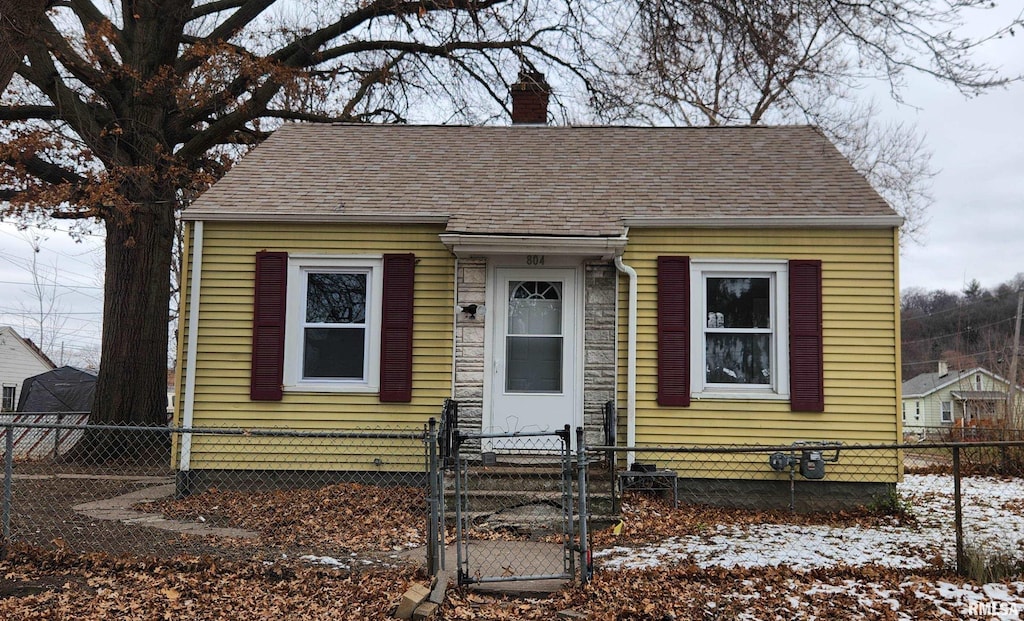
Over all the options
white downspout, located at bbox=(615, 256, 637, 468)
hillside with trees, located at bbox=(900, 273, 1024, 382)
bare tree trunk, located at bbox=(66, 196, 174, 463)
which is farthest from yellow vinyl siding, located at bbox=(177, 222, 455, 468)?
hillside with trees, located at bbox=(900, 273, 1024, 382)

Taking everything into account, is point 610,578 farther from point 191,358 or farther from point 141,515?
point 191,358

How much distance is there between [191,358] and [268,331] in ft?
3.15

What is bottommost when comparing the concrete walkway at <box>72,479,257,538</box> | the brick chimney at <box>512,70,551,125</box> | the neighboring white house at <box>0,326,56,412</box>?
the concrete walkway at <box>72,479,257,538</box>

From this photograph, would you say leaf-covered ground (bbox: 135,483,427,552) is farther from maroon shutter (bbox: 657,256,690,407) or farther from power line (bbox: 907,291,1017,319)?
power line (bbox: 907,291,1017,319)

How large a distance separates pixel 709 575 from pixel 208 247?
A: 6712mm

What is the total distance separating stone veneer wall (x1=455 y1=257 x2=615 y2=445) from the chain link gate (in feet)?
1.72

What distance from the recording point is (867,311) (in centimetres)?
842

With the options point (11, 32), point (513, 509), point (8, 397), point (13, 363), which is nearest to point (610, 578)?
point (513, 509)

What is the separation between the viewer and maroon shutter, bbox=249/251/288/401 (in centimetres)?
854

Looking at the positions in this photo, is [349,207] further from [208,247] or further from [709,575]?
[709,575]

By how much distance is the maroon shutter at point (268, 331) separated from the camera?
8.54 m

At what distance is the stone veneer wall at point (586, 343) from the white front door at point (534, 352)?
0.13 metres

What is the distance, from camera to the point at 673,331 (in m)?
8.45

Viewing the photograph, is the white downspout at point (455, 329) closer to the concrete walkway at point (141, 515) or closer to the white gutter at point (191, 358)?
the concrete walkway at point (141, 515)
